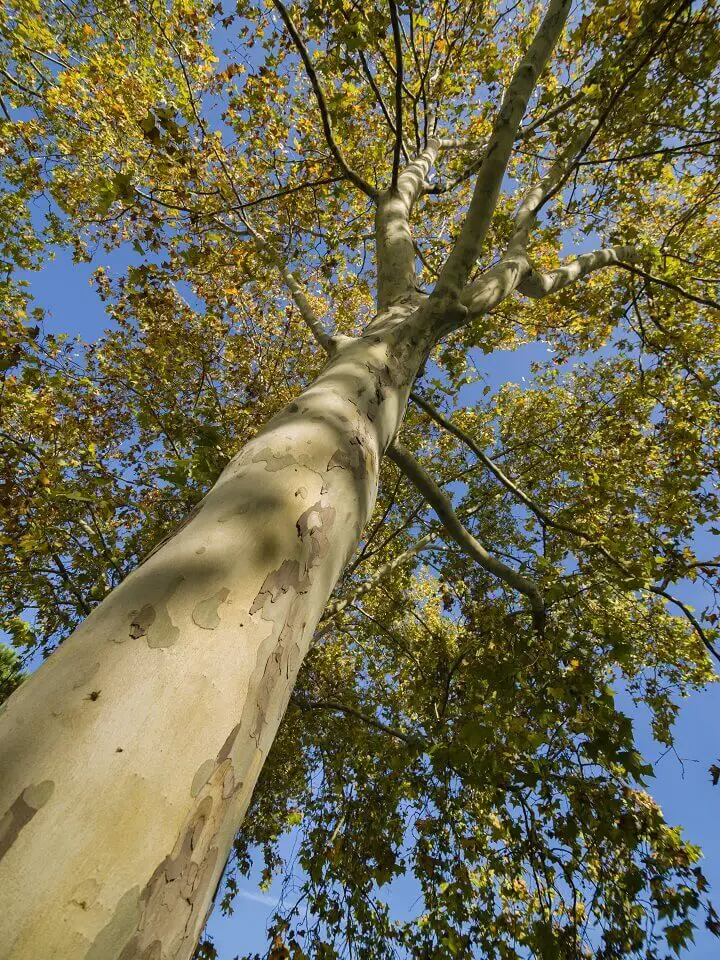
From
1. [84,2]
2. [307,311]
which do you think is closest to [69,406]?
[307,311]

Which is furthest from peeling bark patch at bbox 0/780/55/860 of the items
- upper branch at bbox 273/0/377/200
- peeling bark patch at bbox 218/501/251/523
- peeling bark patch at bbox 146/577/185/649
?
upper branch at bbox 273/0/377/200

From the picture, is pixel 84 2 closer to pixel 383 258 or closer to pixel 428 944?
pixel 383 258

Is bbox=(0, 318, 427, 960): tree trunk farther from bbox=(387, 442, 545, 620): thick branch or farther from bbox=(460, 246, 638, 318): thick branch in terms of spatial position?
bbox=(460, 246, 638, 318): thick branch

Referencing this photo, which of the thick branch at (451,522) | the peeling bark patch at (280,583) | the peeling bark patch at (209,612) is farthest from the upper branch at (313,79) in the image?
the peeling bark patch at (209,612)

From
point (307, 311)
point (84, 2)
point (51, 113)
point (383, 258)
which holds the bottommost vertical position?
point (383, 258)

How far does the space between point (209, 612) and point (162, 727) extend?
22cm

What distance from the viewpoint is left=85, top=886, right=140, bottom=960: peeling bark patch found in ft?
1.84

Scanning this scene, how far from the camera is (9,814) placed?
60 centimetres

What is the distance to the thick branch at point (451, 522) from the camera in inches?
144

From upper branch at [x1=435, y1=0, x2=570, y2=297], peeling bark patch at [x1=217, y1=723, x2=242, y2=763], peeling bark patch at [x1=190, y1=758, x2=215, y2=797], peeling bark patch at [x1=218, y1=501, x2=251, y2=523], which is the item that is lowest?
peeling bark patch at [x1=190, y1=758, x2=215, y2=797]

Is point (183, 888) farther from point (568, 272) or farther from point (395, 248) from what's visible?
point (568, 272)

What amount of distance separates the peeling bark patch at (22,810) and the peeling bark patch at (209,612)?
0.32m

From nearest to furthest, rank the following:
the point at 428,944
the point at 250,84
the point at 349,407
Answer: the point at 349,407
the point at 428,944
the point at 250,84

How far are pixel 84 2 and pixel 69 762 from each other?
9562mm
